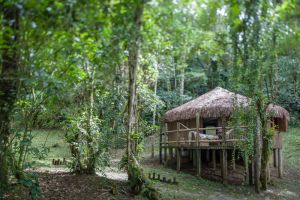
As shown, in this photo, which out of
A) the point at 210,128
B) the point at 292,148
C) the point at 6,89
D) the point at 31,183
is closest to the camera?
the point at 6,89

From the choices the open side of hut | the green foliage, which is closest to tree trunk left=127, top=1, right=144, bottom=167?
the green foliage

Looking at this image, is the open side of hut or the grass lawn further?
the open side of hut

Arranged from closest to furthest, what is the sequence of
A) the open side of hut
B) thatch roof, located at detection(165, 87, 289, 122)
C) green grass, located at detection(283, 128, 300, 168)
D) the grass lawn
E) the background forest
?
1. the background forest
2. the grass lawn
3. the open side of hut
4. thatch roof, located at detection(165, 87, 289, 122)
5. green grass, located at detection(283, 128, 300, 168)

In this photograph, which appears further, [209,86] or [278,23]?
[209,86]

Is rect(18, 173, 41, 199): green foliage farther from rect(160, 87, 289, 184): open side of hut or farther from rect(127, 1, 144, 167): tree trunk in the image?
rect(160, 87, 289, 184): open side of hut

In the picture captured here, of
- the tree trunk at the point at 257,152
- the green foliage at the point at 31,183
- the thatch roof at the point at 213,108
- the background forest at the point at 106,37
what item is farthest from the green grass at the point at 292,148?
the green foliage at the point at 31,183

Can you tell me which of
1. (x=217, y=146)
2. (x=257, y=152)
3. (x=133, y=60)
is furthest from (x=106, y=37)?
(x=217, y=146)

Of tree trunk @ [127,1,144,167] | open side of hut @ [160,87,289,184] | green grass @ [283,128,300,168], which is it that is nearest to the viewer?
tree trunk @ [127,1,144,167]

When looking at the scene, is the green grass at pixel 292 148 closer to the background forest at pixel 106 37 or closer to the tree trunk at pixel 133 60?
the tree trunk at pixel 133 60

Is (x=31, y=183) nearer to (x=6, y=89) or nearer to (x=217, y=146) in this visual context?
(x=6, y=89)

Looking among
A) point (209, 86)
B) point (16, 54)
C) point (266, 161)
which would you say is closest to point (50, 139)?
point (209, 86)

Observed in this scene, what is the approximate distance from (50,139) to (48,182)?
13.0 metres

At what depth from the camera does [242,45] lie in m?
5.53

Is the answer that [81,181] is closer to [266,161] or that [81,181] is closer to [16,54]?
[16,54]
